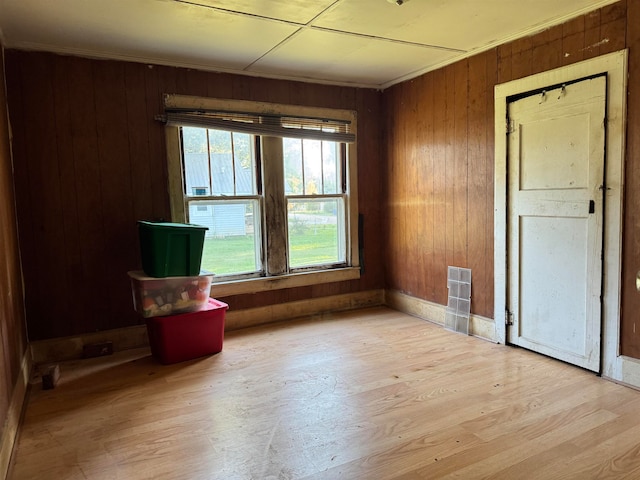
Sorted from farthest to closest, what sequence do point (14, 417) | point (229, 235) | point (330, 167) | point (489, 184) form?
point (330, 167)
point (229, 235)
point (489, 184)
point (14, 417)

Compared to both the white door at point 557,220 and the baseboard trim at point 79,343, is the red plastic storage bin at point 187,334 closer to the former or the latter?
the baseboard trim at point 79,343

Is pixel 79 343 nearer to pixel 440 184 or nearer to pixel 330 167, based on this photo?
pixel 330 167

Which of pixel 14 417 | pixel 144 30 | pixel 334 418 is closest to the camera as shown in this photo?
pixel 14 417

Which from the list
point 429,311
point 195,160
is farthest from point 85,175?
point 429,311

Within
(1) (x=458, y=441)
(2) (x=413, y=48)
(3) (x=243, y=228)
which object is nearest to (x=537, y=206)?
(2) (x=413, y=48)

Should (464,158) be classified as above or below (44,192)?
above

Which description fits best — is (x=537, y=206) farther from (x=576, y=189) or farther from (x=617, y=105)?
(x=617, y=105)

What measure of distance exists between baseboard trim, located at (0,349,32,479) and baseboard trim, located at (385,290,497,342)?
11.1ft

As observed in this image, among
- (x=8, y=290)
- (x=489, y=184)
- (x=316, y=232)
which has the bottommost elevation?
(x=8, y=290)

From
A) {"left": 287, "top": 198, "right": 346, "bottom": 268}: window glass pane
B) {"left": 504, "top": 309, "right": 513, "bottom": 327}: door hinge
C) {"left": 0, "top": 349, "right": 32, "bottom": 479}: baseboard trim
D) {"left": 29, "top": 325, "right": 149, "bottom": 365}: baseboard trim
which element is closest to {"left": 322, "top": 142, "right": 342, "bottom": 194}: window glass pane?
{"left": 287, "top": 198, "right": 346, "bottom": 268}: window glass pane

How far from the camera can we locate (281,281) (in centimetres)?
440

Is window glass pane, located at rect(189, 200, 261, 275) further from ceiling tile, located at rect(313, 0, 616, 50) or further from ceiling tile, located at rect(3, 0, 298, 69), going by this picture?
ceiling tile, located at rect(313, 0, 616, 50)

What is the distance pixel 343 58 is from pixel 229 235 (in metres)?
1.91

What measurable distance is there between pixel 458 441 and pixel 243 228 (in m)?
2.73
